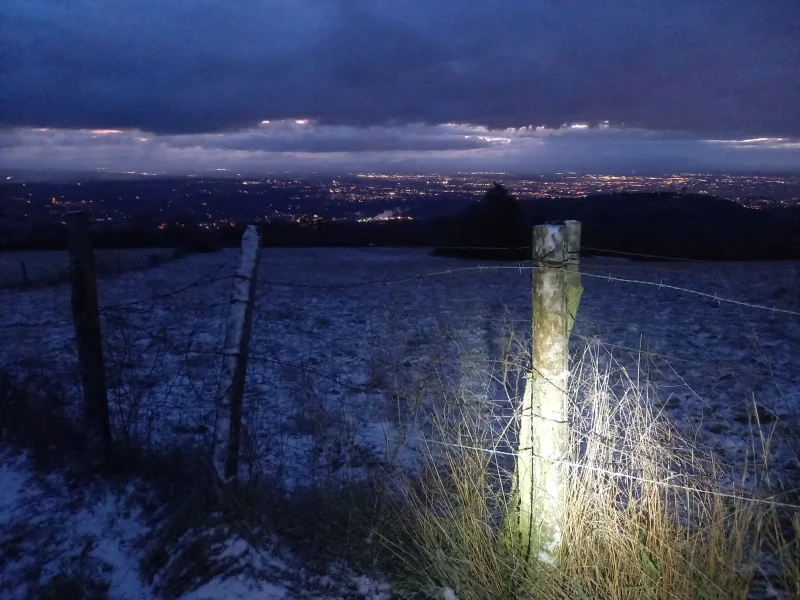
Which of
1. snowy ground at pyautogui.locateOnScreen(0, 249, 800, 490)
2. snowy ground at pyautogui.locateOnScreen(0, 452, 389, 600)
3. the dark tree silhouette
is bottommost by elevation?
snowy ground at pyautogui.locateOnScreen(0, 452, 389, 600)

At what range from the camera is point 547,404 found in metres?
2.94

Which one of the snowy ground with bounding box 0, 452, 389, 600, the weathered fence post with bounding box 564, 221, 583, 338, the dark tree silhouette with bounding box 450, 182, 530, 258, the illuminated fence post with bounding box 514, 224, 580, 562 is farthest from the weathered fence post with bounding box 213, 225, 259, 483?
the dark tree silhouette with bounding box 450, 182, 530, 258

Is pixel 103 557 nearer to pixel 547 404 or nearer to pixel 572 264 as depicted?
pixel 547 404

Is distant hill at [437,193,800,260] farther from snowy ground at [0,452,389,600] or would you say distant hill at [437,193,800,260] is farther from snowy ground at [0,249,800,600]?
snowy ground at [0,452,389,600]

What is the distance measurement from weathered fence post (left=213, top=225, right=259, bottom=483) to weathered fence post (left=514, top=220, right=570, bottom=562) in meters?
1.75

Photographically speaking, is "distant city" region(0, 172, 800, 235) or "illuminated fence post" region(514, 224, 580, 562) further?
"distant city" region(0, 172, 800, 235)

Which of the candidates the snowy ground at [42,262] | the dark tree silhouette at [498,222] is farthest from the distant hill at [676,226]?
the snowy ground at [42,262]

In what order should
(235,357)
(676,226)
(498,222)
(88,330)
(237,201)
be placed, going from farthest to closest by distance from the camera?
(676,226), (498,222), (237,201), (88,330), (235,357)

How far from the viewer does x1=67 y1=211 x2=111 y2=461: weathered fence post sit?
14.2 feet

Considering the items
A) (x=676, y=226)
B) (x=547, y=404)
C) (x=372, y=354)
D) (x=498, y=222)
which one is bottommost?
(x=372, y=354)

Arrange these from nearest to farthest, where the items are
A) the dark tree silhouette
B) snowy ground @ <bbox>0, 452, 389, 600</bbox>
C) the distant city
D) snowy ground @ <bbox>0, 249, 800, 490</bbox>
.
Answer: snowy ground @ <bbox>0, 452, 389, 600</bbox>, snowy ground @ <bbox>0, 249, 800, 490</bbox>, the distant city, the dark tree silhouette

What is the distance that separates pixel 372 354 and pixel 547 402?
529 centimetres

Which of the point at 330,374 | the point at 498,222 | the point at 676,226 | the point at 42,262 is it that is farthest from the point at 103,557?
the point at 676,226

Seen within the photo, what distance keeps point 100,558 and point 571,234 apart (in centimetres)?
345
